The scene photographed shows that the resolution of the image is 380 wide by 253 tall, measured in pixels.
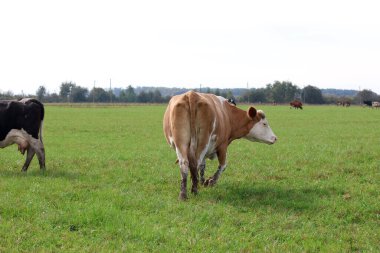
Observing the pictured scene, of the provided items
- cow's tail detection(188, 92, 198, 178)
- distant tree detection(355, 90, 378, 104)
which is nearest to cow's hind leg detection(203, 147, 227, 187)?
cow's tail detection(188, 92, 198, 178)

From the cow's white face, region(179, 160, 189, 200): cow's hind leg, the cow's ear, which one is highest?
the cow's ear

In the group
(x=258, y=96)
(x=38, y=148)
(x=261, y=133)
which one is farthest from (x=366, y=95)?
(x=38, y=148)

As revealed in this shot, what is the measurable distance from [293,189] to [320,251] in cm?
368

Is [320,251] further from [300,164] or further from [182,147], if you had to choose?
[300,164]

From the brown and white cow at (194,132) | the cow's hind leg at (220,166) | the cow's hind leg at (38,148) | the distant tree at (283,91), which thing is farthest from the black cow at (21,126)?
the distant tree at (283,91)

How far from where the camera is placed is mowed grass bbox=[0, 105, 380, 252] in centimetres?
598

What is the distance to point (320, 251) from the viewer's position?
228 inches

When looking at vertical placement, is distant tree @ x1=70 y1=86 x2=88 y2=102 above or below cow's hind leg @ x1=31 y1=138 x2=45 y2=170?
above

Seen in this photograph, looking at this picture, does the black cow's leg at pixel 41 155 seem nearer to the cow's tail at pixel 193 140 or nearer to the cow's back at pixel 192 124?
the cow's back at pixel 192 124

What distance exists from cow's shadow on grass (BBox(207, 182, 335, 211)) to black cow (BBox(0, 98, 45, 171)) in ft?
16.0

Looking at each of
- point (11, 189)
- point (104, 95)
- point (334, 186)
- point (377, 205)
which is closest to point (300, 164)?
point (334, 186)

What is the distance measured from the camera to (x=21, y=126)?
1116 centimetres

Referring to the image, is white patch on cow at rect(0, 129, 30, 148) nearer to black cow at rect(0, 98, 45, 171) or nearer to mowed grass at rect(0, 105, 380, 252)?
black cow at rect(0, 98, 45, 171)

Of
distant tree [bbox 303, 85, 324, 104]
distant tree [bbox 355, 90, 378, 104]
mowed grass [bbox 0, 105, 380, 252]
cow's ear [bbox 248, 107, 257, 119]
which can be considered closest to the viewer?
mowed grass [bbox 0, 105, 380, 252]
